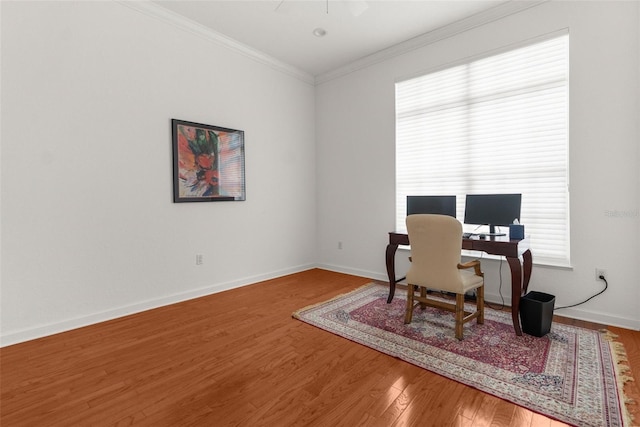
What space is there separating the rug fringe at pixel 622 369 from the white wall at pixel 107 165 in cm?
381

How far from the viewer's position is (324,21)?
12.2 feet

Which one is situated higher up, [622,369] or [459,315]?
[459,315]

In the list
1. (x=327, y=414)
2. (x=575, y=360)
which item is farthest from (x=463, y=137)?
(x=327, y=414)

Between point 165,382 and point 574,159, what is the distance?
13.0 feet

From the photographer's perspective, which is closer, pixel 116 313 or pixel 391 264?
pixel 116 313

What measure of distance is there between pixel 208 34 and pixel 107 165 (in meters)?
2.03

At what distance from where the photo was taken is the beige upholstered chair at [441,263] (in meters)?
2.58

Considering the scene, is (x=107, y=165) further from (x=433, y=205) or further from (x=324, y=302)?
(x=433, y=205)

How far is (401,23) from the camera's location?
3.77 meters

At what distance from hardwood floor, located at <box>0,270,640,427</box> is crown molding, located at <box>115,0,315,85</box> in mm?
3245

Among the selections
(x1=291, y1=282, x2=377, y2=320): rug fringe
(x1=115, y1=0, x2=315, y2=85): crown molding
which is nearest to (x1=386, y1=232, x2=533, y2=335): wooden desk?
(x1=291, y1=282, x2=377, y2=320): rug fringe

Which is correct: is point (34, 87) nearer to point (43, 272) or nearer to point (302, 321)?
point (43, 272)

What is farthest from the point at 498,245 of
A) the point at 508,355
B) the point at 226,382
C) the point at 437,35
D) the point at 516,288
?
the point at 437,35

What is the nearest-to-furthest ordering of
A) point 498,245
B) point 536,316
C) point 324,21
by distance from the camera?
point 536,316, point 498,245, point 324,21
